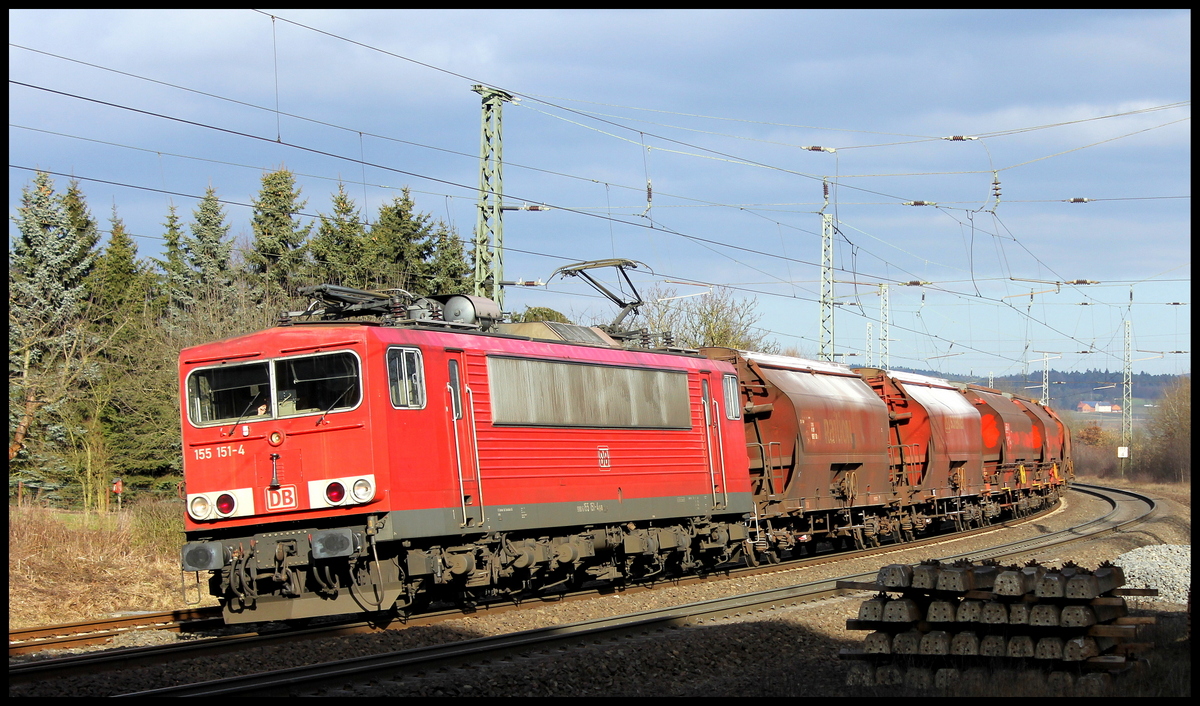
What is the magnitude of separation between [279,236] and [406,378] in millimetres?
45559

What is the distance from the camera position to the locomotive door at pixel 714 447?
18766mm

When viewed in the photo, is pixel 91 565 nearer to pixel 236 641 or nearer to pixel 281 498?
pixel 281 498

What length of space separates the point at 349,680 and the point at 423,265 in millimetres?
39710

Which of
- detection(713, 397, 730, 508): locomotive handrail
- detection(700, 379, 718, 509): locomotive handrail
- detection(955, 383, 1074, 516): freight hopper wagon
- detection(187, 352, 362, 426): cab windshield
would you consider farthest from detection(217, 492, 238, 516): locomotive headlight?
detection(955, 383, 1074, 516): freight hopper wagon

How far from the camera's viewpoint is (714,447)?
18.9 metres

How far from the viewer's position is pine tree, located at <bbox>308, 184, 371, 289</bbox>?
48031mm

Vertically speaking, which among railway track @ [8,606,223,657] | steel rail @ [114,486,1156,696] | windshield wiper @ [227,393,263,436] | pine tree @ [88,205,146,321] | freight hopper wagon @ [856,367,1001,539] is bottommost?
steel rail @ [114,486,1156,696]

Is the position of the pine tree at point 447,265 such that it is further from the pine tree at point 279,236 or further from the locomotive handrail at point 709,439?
the locomotive handrail at point 709,439

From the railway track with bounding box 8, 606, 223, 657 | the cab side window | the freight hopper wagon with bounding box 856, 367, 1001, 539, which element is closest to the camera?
the railway track with bounding box 8, 606, 223, 657

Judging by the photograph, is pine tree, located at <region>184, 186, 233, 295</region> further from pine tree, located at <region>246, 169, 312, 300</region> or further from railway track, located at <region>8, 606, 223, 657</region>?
railway track, located at <region>8, 606, 223, 657</region>

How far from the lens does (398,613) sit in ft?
45.5

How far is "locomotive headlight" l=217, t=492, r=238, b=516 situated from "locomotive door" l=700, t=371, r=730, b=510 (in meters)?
8.38

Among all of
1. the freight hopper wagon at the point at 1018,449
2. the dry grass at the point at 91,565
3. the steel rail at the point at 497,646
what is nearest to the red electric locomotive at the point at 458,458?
the steel rail at the point at 497,646

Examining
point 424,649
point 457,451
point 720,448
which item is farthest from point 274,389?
point 720,448
